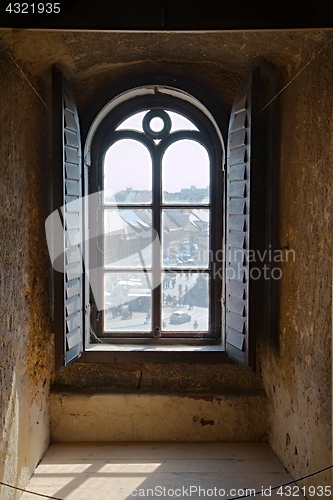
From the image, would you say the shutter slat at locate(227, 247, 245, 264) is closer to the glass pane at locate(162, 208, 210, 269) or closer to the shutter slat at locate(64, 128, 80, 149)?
the glass pane at locate(162, 208, 210, 269)

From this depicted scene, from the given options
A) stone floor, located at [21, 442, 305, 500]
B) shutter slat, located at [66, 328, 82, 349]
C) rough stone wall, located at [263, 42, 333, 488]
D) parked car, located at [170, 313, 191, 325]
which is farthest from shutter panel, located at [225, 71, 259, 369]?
shutter slat, located at [66, 328, 82, 349]

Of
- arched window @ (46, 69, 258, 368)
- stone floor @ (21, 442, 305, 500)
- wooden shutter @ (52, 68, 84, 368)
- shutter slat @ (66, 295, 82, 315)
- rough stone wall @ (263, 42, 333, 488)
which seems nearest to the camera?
rough stone wall @ (263, 42, 333, 488)

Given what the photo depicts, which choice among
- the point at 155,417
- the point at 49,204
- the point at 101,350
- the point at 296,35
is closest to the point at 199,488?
the point at 155,417

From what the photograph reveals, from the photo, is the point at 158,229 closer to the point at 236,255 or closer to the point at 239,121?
the point at 236,255

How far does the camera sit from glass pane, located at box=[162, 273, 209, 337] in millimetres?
3072

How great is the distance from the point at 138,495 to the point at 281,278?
3.87ft

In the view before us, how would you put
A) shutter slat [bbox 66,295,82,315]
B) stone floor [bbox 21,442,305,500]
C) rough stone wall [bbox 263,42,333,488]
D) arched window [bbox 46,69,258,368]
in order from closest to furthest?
1. rough stone wall [bbox 263,42,333,488]
2. stone floor [bbox 21,442,305,500]
3. shutter slat [bbox 66,295,82,315]
4. arched window [bbox 46,69,258,368]

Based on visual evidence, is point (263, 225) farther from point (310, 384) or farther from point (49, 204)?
point (49, 204)

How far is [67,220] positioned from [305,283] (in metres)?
1.17

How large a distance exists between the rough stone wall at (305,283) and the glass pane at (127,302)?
0.75 meters

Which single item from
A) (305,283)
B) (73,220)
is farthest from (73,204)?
(305,283)

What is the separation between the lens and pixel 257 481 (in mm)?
2365

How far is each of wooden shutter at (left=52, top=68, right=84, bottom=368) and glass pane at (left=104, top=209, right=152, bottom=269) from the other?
0.26 metres

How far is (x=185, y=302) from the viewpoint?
3.08 m
